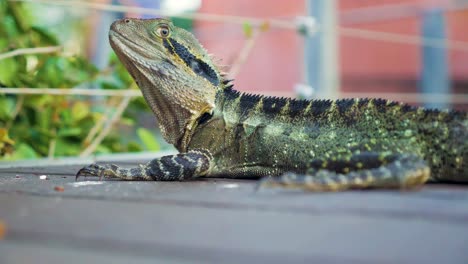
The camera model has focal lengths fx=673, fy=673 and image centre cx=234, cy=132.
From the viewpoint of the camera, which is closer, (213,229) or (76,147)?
(213,229)

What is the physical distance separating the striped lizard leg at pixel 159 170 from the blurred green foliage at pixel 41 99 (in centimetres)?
154

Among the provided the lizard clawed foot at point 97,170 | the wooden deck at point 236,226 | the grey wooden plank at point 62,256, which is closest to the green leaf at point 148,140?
the lizard clawed foot at point 97,170

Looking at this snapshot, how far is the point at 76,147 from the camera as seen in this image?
16.9 feet

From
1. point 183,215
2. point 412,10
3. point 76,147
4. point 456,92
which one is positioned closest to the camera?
point 183,215

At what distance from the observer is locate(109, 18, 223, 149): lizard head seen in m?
3.38

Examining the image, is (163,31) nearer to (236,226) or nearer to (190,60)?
(190,60)

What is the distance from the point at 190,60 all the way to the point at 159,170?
0.65 metres

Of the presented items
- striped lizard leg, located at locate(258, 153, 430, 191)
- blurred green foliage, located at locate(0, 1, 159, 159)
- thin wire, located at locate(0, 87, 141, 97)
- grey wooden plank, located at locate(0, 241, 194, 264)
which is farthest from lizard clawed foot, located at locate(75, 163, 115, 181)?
blurred green foliage, located at locate(0, 1, 159, 159)

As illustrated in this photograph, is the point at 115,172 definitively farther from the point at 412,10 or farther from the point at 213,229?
the point at 412,10

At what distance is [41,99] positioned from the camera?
4840 millimetres

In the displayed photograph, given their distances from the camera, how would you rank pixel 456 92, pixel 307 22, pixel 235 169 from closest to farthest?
pixel 235 169
pixel 307 22
pixel 456 92

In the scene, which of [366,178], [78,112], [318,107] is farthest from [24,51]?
[366,178]

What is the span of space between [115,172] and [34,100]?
2.10 metres

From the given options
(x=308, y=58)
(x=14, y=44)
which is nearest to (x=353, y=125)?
(x=14, y=44)
